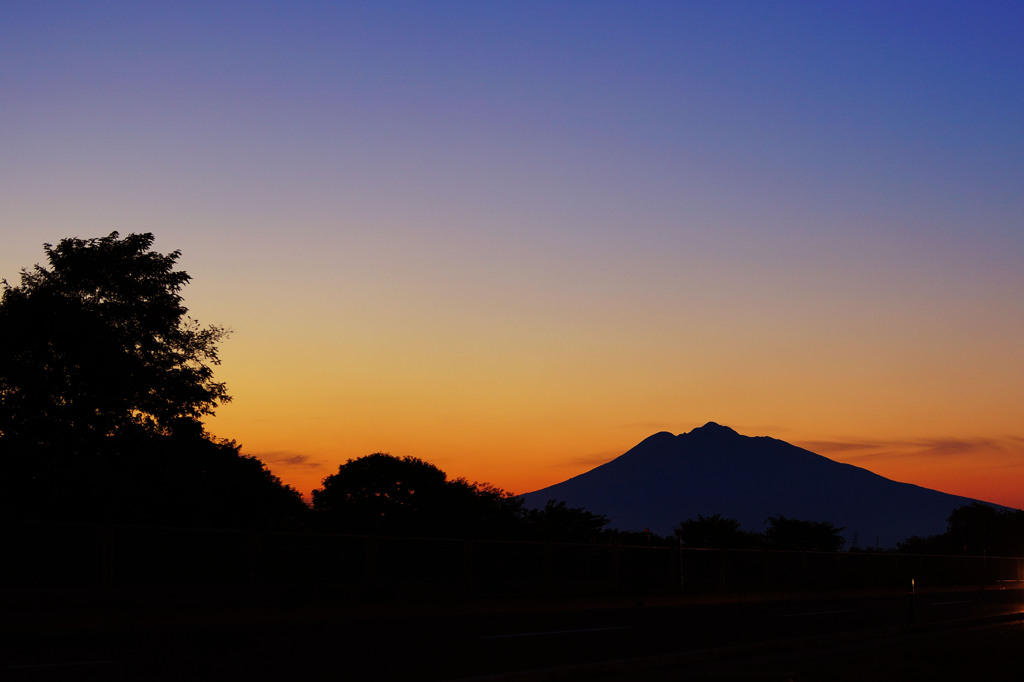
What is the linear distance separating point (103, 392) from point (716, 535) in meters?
47.7

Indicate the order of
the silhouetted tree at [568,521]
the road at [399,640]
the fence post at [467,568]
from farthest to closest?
the silhouetted tree at [568,521] → the fence post at [467,568] → the road at [399,640]

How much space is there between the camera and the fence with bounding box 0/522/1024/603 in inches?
835

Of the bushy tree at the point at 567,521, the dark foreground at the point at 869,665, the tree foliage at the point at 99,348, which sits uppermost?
the tree foliage at the point at 99,348

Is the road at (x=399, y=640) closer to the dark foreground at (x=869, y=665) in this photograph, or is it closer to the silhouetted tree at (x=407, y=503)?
the dark foreground at (x=869, y=665)

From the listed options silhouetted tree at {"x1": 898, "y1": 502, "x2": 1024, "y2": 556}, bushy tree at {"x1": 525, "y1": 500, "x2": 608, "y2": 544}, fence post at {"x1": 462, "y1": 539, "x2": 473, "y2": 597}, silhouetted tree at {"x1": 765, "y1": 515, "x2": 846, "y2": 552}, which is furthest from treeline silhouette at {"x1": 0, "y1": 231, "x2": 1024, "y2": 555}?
silhouetted tree at {"x1": 898, "y1": 502, "x2": 1024, "y2": 556}

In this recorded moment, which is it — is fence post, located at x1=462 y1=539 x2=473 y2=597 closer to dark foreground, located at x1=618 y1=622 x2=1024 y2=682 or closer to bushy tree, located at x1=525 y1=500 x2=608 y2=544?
dark foreground, located at x1=618 y1=622 x2=1024 y2=682

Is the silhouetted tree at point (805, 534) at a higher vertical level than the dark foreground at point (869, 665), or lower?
higher

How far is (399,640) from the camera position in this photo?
17.2m

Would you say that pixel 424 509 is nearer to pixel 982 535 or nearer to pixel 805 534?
pixel 805 534

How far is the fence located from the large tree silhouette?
17.8m

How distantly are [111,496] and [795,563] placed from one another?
2833cm

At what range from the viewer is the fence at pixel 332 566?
21.2m

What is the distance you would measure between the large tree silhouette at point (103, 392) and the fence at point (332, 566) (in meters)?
17.8

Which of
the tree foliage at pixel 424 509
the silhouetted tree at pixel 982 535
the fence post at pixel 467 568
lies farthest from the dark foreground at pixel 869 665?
the silhouetted tree at pixel 982 535
